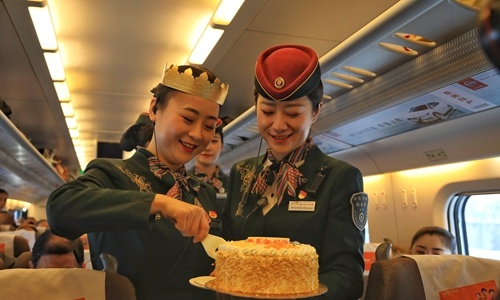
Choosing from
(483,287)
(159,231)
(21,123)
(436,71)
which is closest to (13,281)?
(159,231)

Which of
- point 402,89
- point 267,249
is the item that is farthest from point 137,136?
point 402,89

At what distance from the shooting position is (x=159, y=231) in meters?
2.01

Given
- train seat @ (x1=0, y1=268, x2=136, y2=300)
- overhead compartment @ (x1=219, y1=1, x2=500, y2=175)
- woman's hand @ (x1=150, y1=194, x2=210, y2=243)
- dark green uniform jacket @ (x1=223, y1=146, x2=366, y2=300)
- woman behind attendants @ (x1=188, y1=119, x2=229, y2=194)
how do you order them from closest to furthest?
woman's hand @ (x1=150, y1=194, x2=210, y2=243) → dark green uniform jacket @ (x1=223, y1=146, x2=366, y2=300) → train seat @ (x1=0, y1=268, x2=136, y2=300) → overhead compartment @ (x1=219, y1=1, x2=500, y2=175) → woman behind attendants @ (x1=188, y1=119, x2=229, y2=194)

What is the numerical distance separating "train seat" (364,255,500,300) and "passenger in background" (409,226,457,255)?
2796 mm

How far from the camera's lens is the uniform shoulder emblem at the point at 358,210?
6.07 ft

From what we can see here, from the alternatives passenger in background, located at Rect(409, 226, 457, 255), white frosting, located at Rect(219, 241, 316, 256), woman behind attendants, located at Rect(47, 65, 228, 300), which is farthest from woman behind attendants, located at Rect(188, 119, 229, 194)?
white frosting, located at Rect(219, 241, 316, 256)

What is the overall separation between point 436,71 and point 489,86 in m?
0.51

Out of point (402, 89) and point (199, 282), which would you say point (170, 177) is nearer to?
point (199, 282)

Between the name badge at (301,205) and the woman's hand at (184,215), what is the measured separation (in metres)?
0.47

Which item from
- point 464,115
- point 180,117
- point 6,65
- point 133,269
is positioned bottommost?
point 133,269

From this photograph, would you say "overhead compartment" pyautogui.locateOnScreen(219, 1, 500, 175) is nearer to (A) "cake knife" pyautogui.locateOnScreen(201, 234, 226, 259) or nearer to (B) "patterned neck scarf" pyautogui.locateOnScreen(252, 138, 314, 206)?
(B) "patterned neck scarf" pyautogui.locateOnScreen(252, 138, 314, 206)

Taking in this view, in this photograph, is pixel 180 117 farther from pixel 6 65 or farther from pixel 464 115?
pixel 6 65

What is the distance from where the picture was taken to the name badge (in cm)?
192

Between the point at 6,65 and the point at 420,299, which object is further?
the point at 6,65
